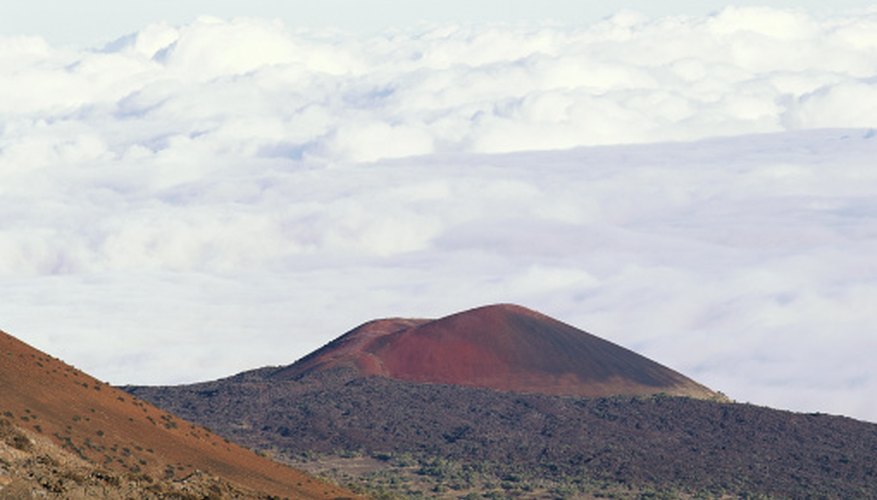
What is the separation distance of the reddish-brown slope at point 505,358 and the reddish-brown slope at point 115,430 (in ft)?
250

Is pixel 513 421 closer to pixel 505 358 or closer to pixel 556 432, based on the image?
pixel 556 432

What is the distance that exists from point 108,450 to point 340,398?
72.8 meters

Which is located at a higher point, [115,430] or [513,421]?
[513,421]

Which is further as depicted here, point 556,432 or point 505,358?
point 505,358

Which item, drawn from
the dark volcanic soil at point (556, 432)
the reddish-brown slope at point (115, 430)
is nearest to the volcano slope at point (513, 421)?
the dark volcanic soil at point (556, 432)

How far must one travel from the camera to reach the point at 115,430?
67.6m

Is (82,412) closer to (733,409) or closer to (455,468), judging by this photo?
(455,468)

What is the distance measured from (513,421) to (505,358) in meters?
20.6

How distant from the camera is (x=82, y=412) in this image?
68.0m

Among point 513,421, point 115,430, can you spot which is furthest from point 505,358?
point 115,430

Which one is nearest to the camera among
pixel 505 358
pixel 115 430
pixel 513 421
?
pixel 115 430

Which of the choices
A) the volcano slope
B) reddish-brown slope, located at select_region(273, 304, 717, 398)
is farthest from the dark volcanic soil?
reddish-brown slope, located at select_region(273, 304, 717, 398)

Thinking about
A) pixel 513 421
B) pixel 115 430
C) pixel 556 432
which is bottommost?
pixel 115 430

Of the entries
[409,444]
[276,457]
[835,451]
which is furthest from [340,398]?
[835,451]
